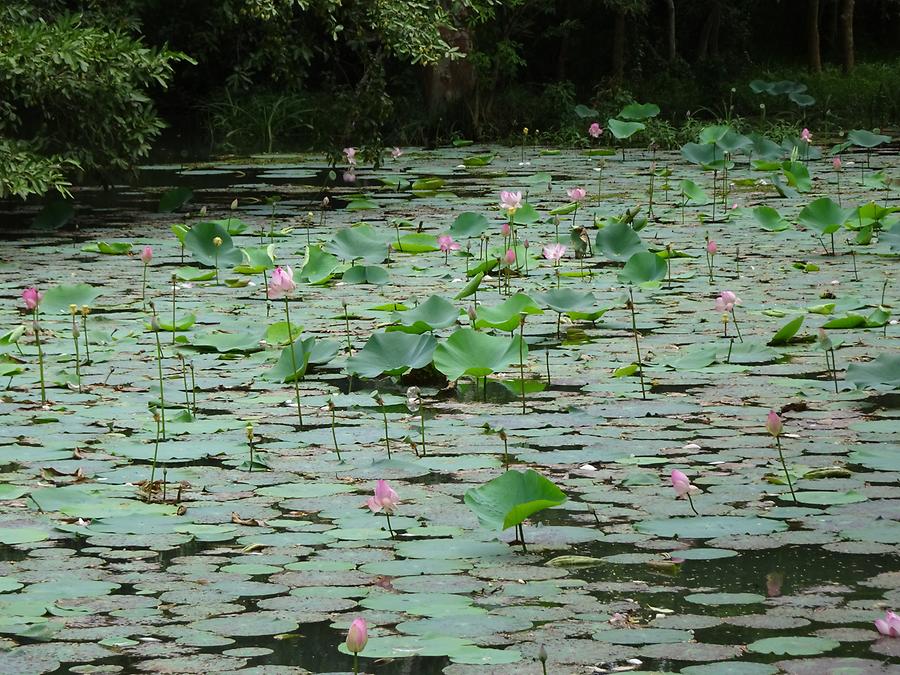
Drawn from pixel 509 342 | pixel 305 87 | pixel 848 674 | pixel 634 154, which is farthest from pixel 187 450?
pixel 305 87

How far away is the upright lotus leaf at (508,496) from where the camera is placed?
2.61 m

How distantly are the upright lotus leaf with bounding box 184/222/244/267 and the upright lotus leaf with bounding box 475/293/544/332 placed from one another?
2.13 metres

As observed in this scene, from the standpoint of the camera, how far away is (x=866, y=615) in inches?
88.4

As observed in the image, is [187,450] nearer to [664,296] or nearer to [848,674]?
[848,674]

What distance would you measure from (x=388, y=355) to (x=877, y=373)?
1342mm

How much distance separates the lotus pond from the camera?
222 cm

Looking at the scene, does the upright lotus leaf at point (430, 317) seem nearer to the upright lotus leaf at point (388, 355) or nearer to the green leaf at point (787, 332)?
the upright lotus leaf at point (388, 355)

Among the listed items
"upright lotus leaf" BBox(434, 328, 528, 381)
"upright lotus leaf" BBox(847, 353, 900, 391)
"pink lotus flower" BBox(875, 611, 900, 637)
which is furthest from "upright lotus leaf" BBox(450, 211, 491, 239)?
"pink lotus flower" BBox(875, 611, 900, 637)

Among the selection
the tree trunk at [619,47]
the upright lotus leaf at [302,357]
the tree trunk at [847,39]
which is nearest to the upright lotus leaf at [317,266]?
the upright lotus leaf at [302,357]

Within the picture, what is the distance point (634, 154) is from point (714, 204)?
16.8 ft

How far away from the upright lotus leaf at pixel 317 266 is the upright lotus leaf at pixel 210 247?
2.04 ft

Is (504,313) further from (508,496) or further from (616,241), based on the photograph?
(508,496)

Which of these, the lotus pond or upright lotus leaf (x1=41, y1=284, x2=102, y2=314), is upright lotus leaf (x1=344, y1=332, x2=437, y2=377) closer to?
the lotus pond

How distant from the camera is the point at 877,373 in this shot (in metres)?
3.71
